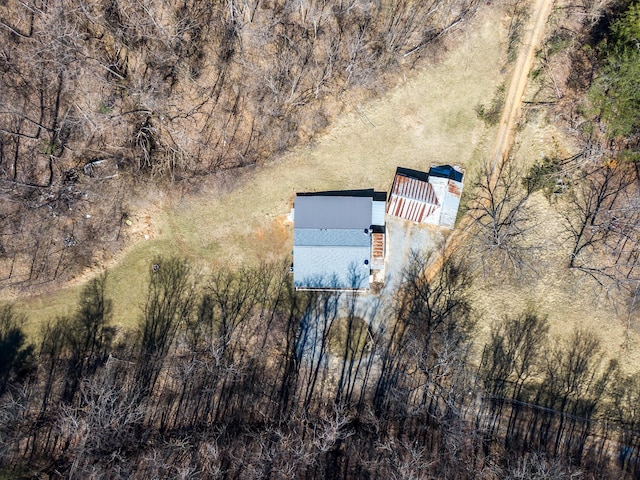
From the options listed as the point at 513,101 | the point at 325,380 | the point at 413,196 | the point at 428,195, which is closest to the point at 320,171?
the point at 413,196

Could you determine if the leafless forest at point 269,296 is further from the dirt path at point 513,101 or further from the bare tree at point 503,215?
the dirt path at point 513,101

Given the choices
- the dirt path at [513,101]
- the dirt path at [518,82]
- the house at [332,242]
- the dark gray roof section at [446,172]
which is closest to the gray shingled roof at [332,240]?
the house at [332,242]

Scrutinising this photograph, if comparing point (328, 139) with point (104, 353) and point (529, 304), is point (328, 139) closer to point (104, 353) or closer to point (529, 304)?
point (529, 304)

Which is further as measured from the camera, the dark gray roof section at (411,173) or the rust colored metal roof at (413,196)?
the dark gray roof section at (411,173)

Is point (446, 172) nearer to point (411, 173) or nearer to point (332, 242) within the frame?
point (411, 173)

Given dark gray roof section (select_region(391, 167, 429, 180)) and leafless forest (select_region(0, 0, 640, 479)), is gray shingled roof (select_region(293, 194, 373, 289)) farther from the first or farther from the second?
dark gray roof section (select_region(391, 167, 429, 180))

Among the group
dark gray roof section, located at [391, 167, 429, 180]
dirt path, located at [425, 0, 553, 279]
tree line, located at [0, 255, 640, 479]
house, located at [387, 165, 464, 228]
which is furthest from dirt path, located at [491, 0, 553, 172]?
tree line, located at [0, 255, 640, 479]
